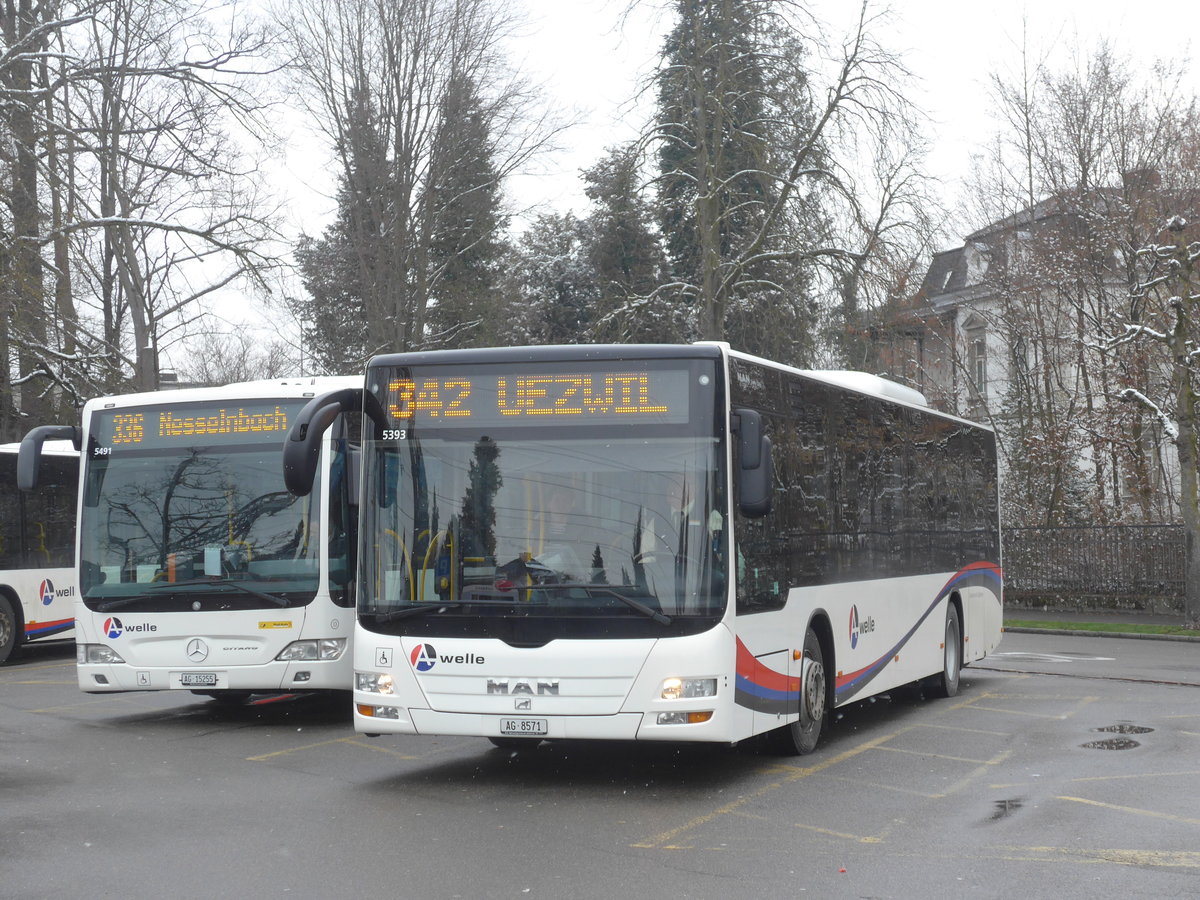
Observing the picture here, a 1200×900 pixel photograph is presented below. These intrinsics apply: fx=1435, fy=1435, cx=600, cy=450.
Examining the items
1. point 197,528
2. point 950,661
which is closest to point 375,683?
point 197,528

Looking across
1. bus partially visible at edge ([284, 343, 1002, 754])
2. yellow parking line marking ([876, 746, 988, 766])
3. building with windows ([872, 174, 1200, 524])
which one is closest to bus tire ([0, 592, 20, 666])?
bus partially visible at edge ([284, 343, 1002, 754])

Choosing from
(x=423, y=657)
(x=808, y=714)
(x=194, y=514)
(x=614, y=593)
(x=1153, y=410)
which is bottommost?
(x=808, y=714)

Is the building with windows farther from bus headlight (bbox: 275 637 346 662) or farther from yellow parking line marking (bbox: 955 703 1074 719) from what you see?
bus headlight (bbox: 275 637 346 662)

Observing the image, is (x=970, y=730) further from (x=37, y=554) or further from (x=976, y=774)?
(x=37, y=554)

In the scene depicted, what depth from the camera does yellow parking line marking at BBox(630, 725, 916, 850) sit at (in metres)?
7.81

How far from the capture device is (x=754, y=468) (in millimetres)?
9195

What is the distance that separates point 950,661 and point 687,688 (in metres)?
7.52

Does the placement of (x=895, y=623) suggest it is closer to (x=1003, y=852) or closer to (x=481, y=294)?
(x=1003, y=852)

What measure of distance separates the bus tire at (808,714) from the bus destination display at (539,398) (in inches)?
99.1

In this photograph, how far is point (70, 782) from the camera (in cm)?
1012

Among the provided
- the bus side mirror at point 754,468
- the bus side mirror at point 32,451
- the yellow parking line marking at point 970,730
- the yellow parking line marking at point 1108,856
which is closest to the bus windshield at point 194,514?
the bus side mirror at point 32,451

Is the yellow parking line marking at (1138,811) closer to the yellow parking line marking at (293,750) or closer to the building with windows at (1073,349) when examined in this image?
the yellow parking line marking at (293,750)

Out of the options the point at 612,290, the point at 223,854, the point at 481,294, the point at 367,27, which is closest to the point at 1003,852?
the point at 223,854

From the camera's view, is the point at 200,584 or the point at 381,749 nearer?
the point at 381,749
